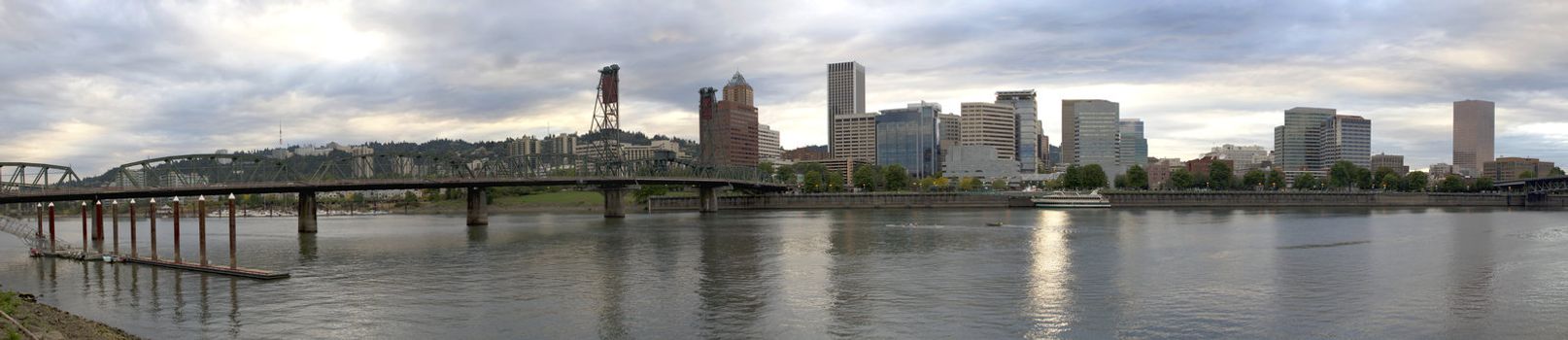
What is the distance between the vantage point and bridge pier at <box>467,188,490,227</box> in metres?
116

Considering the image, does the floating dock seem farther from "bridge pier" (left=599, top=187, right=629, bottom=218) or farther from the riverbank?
"bridge pier" (left=599, top=187, right=629, bottom=218)

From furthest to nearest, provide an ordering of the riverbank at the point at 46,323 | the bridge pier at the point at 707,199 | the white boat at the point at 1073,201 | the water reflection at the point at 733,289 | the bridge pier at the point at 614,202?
the white boat at the point at 1073,201 < the bridge pier at the point at 707,199 < the bridge pier at the point at 614,202 < the water reflection at the point at 733,289 < the riverbank at the point at 46,323

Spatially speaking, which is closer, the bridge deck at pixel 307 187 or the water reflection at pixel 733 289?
the water reflection at pixel 733 289

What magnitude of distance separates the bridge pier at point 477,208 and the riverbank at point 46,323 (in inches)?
3179

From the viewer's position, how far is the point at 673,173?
159250 mm

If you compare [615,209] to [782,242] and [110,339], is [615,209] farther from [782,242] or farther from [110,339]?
[110,339]

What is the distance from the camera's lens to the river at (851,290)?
33.1 meters

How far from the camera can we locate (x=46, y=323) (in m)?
30.2

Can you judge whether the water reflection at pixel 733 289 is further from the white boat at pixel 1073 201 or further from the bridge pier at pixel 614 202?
the white boat at pixel 1073 201

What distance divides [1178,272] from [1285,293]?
8592 mm

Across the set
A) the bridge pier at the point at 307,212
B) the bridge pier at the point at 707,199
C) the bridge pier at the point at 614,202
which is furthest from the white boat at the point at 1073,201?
the bridge pier at the point at 307,212

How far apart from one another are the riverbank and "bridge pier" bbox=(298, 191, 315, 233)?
65323mm

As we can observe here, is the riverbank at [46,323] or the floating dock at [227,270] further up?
the riverbank at [46,323]

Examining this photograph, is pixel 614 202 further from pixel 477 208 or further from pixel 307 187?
pixel 307 187
